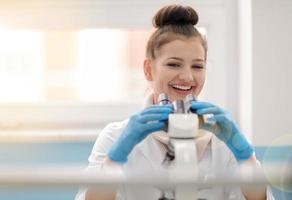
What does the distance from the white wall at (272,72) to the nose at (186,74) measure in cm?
62

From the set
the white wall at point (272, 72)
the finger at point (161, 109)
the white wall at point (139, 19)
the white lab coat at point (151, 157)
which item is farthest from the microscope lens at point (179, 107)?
the white wall at point (139, 19)

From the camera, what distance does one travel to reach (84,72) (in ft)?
6.39

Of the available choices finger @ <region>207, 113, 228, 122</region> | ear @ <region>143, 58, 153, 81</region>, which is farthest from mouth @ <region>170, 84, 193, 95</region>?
finger @ <region>207, 113, 228, 122</region>

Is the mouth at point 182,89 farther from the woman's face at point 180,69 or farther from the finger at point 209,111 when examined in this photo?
the finger at point 209,111

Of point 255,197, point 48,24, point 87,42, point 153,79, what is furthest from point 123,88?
point 255,197

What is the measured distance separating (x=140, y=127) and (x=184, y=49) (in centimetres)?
34

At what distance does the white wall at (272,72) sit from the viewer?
167 centimetres

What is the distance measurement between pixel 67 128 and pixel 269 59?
2.81 feet

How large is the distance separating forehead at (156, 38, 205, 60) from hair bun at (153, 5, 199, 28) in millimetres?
79

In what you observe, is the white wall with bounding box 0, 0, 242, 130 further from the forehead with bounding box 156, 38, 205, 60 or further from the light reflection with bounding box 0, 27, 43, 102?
the forehead with bounding box 156, 38, 205, 60

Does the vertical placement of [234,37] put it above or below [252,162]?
above

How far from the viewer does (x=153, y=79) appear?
1.20 m

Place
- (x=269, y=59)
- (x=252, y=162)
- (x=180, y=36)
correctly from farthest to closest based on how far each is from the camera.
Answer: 1. (x=269, y=59)
2. (x=180, y=36)
3. (x=252, y=162)

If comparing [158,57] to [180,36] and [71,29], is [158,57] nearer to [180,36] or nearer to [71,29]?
[180,36]
